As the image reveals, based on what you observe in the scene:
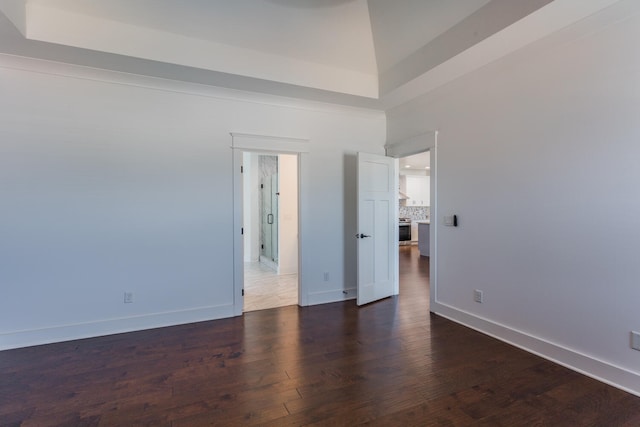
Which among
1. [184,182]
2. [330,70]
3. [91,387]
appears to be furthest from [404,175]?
[91,387]

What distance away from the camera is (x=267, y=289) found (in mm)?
5172

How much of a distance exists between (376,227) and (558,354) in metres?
2.39

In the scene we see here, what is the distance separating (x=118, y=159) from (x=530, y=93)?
4.10 meters

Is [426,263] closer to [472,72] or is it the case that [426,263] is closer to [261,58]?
[472,72]

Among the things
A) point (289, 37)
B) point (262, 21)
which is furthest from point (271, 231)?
point (262, 21)

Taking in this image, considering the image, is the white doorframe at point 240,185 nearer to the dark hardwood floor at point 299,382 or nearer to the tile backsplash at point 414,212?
the dark hardwood floor at point 299,382

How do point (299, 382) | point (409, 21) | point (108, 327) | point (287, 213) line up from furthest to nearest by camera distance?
→ 1. point (287, 213)
2. point (108, 327)
3. point (409, 21)
4. point (299, 382)

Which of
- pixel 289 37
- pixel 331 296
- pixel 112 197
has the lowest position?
pixel 331 296

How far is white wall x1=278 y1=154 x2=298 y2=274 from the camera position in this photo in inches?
246

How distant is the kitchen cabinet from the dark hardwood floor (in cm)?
786

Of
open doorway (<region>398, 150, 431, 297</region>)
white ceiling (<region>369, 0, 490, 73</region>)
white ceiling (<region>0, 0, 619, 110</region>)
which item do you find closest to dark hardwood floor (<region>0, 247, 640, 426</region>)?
white ceiling (<region>0, 0, 619, 110</region>)

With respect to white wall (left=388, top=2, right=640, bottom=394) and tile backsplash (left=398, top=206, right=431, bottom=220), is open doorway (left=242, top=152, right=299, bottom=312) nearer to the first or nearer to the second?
white wall (left=388, top=2, right=640, bottom=394)

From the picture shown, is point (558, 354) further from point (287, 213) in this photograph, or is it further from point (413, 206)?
point (413, 206)

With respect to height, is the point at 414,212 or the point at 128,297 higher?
the point at 414,212
